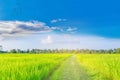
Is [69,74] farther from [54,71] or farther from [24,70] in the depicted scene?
[24,70]

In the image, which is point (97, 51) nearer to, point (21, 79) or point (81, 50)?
point (81, 50)

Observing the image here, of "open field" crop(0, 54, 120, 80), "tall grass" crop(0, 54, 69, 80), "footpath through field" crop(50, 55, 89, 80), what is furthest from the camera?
"footpath through field" crop(50, 55, 89, 80)

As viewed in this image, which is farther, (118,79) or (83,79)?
(83,79)

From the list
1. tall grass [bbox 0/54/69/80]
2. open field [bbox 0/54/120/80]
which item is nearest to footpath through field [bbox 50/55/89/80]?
open field [bbox 0/54/120/80]

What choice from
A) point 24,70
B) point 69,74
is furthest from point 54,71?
point 24,70

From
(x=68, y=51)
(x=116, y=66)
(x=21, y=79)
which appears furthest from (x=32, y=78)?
(x=68, y=51)

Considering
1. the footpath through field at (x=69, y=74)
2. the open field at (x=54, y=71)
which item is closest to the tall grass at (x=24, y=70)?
the open field at (x=54, y=71)

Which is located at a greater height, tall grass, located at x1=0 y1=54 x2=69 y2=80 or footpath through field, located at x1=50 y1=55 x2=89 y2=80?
tall grass, located at x1=0 y1=54 x2=69 y2=80

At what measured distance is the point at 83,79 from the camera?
12742 millimetres

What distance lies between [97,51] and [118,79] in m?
130

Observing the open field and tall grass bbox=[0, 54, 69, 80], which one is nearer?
tall grass bbox=[0, 54, 69, 80]

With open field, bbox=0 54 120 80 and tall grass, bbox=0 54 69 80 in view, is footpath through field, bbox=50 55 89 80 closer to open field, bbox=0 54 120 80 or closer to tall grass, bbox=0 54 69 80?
open field, bbox=0 54 120 80

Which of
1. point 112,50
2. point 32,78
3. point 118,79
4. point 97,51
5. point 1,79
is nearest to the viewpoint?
point 1,79

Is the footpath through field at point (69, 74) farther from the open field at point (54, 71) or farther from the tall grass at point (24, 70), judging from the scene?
the tall grass at point (24, 70)
